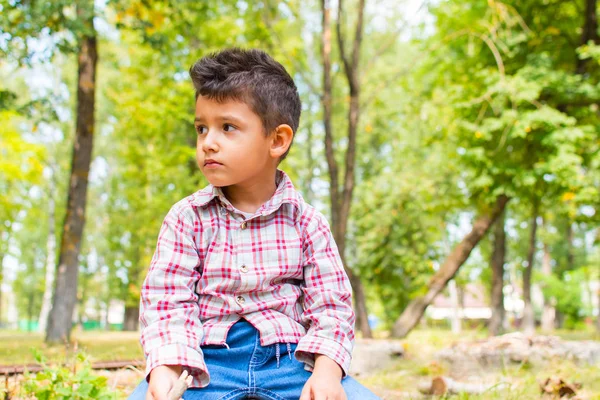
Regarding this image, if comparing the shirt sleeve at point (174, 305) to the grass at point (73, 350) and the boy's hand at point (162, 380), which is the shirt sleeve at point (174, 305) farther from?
the grass at point (73, 350)

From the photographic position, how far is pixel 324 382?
5.30 ft

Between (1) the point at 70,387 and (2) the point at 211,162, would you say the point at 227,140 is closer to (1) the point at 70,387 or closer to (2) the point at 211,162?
(2) the point at 211,162

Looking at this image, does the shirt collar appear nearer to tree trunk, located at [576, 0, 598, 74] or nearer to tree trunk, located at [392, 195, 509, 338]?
tree trunk, located at [392, 195, 509, 338]

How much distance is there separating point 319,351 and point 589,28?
9.45 meters

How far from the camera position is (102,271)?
3005 cm

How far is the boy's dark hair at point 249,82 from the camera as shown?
5.73 feet

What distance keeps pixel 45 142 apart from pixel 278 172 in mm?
21881

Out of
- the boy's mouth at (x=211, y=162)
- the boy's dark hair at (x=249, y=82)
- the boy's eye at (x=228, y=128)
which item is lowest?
the boy's mouth at (x=211, y=162)

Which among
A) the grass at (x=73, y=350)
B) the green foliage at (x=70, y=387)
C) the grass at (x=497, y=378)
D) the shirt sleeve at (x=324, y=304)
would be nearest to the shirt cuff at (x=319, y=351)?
the shirt sleeve at (x=324, y=304)

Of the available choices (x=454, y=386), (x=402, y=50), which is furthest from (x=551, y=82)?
(x=402, y=50)

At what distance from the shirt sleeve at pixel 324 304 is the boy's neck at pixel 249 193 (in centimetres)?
19

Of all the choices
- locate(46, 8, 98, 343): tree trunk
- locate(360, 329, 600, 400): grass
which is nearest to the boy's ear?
locate(360, 329, 600, 400): grass

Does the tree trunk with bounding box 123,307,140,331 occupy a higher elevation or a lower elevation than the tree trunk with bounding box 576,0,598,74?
lower

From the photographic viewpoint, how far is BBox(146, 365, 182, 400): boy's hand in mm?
1513
